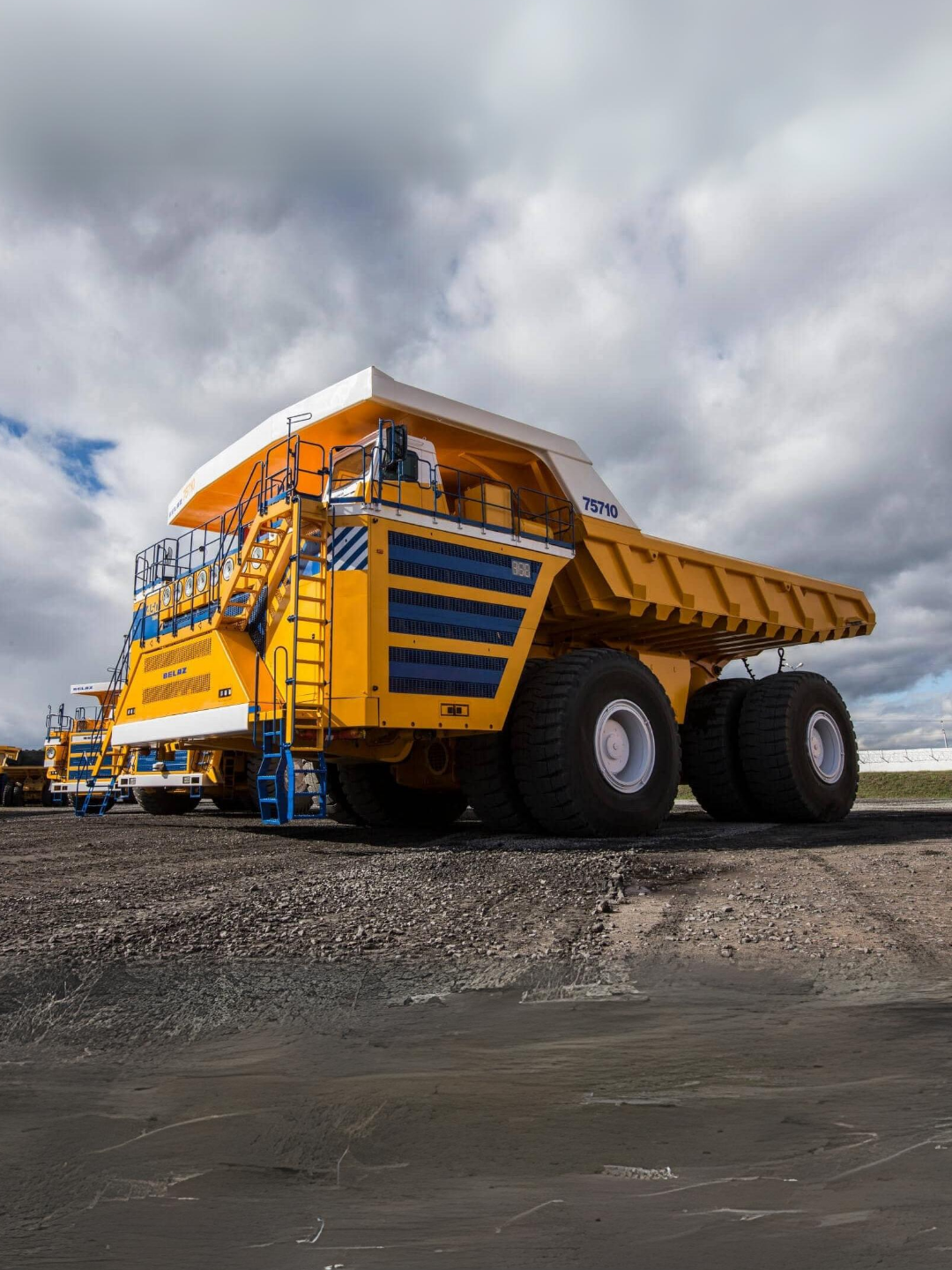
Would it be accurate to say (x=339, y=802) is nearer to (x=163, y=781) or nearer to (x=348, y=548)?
(x=163, y=781)

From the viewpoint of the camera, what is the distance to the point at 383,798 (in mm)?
10445

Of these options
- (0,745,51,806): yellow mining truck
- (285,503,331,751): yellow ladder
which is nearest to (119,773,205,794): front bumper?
(285,503,331,751): yellow ladder

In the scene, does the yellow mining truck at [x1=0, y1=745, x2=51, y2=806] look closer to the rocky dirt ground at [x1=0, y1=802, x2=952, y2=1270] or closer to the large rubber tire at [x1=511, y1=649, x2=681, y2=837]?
the large rubber tire at [x1=511, y1=649, x2=681, y2=837]

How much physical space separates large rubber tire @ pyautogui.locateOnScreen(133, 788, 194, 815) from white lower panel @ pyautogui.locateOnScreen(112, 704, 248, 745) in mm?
6173

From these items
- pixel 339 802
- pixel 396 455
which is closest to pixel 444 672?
pixel 396 455

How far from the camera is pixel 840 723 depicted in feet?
37.6

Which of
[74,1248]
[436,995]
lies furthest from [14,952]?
[74,1248]

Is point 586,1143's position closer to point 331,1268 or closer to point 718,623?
point 331,1268

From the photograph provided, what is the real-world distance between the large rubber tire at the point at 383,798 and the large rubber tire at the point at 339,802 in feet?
0.25

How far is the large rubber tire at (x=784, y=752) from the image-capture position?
10.3 meters

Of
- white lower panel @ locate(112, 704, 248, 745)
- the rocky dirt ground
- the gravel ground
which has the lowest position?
the rocky dirt ground

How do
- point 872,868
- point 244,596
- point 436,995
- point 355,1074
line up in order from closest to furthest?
point 355,1074
point 436,995
point 872,868
point 244,596

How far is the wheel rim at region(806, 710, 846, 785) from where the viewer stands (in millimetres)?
10945

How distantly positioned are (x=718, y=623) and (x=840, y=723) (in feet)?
7.67
